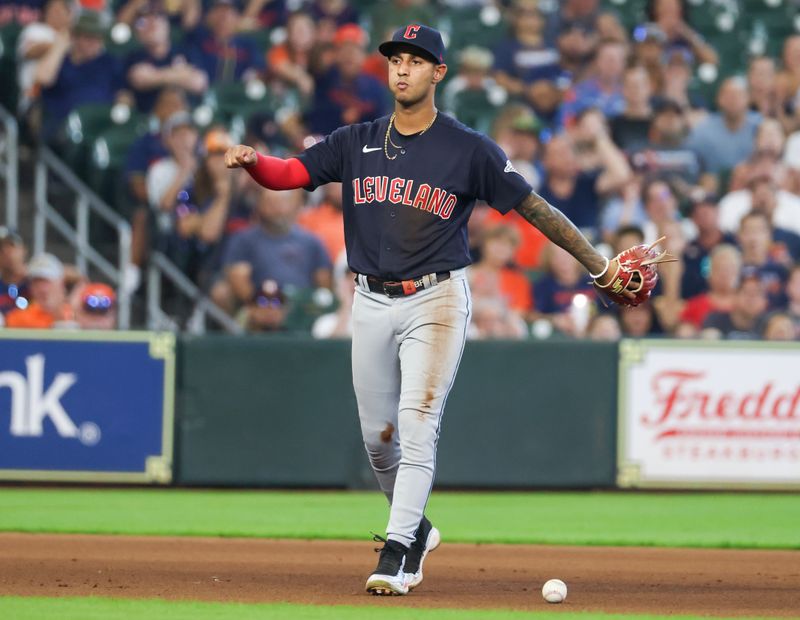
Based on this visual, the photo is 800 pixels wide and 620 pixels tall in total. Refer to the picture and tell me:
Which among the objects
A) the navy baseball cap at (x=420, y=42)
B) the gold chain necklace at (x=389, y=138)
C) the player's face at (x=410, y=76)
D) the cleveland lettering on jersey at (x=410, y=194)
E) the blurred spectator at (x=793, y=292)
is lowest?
the blurred spectator at (x=793, y=292)

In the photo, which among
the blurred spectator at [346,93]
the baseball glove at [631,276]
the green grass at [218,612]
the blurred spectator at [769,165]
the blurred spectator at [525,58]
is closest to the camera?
the green grass at [218,612]

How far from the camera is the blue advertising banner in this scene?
10.7 m

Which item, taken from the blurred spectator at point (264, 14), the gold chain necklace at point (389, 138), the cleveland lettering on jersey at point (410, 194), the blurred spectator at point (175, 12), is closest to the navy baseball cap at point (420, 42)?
the gold chain necklace at point (389, 138)

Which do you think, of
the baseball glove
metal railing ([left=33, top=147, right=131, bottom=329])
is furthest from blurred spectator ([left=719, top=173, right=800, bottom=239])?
the baseball glove

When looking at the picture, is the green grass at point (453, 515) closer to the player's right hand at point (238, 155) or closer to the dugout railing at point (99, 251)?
the dugout railing at point (99, 251)

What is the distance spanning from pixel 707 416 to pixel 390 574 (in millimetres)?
5752

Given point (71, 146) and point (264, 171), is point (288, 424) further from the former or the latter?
point (264, 171)

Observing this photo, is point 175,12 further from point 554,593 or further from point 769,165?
point 554,593

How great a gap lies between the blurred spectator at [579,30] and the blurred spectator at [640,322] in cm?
408

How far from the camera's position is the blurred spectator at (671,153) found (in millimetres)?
13727

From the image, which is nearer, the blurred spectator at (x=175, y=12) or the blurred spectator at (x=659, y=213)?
the blurred spectator at (x=659, y=213)

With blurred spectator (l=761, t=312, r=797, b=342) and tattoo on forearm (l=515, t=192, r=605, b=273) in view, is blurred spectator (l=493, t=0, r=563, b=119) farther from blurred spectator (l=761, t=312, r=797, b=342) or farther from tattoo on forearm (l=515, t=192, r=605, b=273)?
tattoo on forearm (l=515, t=192, r=605, b=273)

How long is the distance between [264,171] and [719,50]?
11244mm

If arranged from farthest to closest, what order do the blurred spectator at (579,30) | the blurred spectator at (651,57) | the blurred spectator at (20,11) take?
the blurred spectator at (579,30) < the blurred spectator at (651,57) < the blurred spectator at (20,11)
